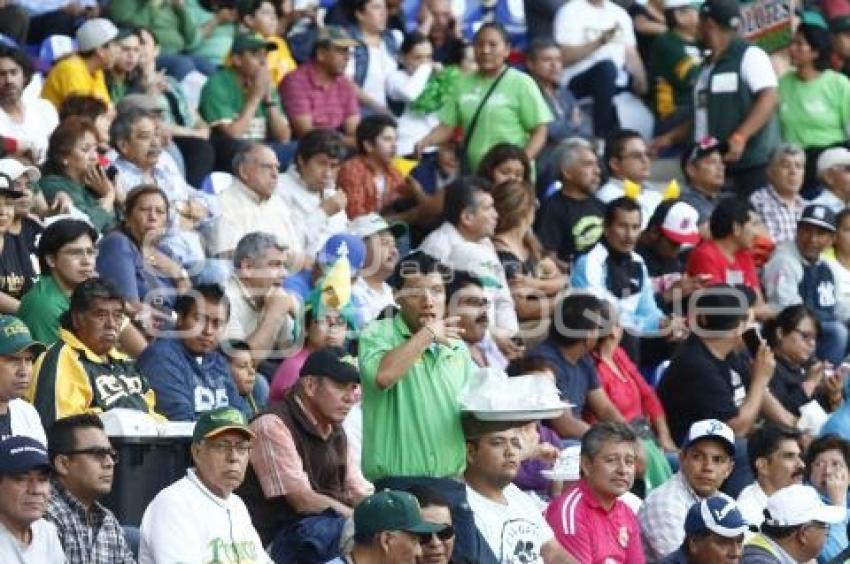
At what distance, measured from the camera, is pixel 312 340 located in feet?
44.2

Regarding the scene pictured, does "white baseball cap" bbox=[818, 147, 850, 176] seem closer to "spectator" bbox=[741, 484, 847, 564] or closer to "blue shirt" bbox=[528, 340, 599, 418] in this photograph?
"blue shirt" bbox=[528, 340, 599, 418]

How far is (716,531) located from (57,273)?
10.7 feet

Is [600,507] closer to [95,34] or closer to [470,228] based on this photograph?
[470,228]

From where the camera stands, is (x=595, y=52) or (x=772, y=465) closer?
(x=772, y=465)

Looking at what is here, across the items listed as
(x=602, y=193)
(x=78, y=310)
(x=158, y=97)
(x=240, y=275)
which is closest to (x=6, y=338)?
(x=78, y=310)

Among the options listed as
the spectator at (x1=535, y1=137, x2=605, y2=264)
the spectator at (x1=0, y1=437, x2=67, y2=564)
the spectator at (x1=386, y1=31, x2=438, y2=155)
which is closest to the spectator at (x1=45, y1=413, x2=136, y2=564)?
the spectator at (x1=0, y1=437, x2=67, y2=564)

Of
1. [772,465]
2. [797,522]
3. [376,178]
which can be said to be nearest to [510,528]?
[797,522]

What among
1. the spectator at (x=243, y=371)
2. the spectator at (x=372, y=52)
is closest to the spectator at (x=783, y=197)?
the spectator at (x=372, y=52)

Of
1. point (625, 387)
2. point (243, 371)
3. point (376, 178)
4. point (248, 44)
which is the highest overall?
point (248, 44)

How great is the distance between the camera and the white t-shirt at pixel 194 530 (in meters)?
10.6

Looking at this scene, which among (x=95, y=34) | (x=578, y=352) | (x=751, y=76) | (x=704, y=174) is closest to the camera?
(x=578, y=352)

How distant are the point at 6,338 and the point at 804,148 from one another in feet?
29.7

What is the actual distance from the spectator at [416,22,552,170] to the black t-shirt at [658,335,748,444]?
2.77m

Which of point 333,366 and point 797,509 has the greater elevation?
point 333,366
